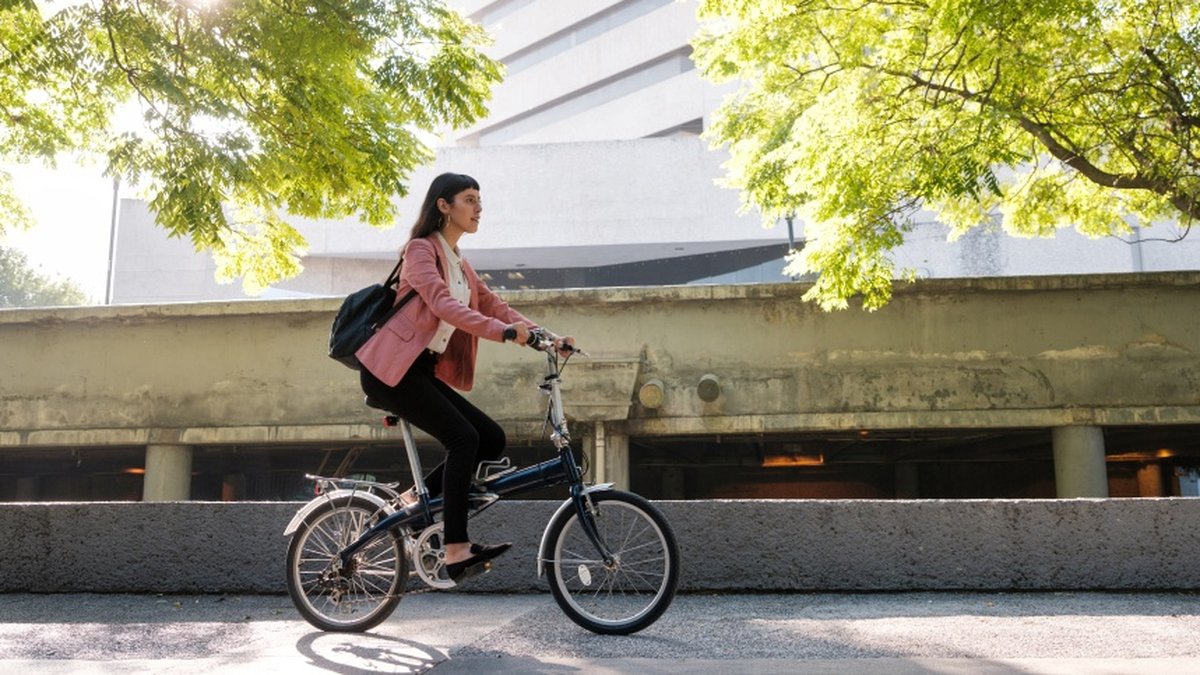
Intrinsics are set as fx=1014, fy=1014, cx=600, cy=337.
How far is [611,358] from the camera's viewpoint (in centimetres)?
1708

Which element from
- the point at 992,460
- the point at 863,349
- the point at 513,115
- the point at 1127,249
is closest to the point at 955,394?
the point at 863,349

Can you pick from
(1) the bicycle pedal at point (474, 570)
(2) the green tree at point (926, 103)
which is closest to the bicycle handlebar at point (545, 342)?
(1) the bicycle pedal at point (474, 570)

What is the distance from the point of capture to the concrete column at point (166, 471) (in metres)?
17.8

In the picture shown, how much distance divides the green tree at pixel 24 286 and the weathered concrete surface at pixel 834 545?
68038 millimetres

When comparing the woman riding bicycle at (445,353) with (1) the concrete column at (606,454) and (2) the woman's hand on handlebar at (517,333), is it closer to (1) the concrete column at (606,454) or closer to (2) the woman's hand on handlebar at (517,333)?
(2) the woman's hand on handlebar at (517,333)

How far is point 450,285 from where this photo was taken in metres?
4.66

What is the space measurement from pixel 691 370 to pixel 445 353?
41.2ft

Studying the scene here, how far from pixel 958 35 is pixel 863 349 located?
244 inches

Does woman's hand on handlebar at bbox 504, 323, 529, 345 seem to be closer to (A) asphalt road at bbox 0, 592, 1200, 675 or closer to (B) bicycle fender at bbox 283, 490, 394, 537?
(B) bicycle fender at bbox 283, 490, 394, 537

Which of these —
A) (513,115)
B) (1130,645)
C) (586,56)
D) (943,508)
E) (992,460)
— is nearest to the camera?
(1130,645)

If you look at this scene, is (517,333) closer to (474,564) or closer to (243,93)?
(474,564)

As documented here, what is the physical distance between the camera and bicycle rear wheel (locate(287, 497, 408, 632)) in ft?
15.4

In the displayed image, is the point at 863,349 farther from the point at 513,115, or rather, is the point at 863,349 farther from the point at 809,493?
the point at 513,115

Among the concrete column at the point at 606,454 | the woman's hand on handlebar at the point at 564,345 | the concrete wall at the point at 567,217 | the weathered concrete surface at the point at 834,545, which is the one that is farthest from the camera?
the concrete wall at the point at 567,217
